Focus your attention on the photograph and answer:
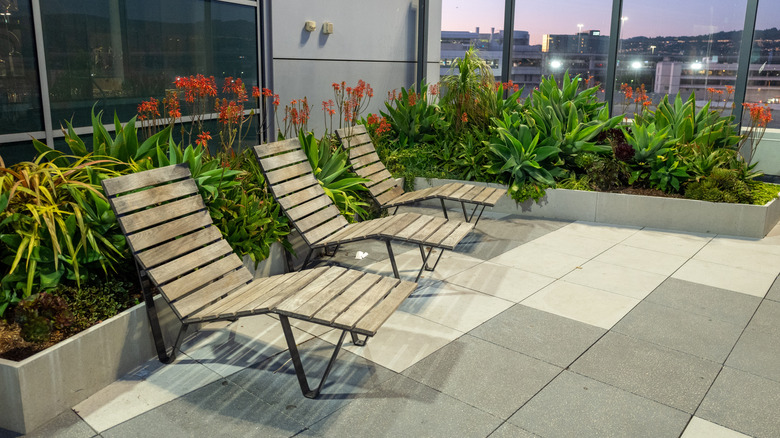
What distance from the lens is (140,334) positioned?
3234 millimetres

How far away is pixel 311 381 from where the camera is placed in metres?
3.12

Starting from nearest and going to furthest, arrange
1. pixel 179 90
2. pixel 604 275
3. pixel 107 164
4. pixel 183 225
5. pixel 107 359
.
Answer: pixel 107 359 → pixel 183 225 → pixel 107 164 → pixel 604 275 → pixel 179 90

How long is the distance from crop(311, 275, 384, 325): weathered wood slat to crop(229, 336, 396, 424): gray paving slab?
0.44 metres

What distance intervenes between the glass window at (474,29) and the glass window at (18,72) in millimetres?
5895

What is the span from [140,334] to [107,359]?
237 mm

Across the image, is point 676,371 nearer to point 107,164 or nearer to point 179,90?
point 107,164

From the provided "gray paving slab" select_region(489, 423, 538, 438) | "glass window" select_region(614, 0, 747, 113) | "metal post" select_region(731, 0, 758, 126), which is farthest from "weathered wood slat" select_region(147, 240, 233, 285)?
"metal post" select_region(731, 0, 758, 126)

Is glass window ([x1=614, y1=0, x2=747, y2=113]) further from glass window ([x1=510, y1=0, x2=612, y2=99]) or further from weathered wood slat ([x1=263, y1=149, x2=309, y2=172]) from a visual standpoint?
weathered wood slat ([x1=263, y1=149, x2=309, y2=172])

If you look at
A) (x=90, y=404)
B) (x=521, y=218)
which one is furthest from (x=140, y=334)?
(x=521, y=218)

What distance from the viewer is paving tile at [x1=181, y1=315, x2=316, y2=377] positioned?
332 cm

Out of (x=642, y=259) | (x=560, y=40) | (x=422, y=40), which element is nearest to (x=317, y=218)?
(x=642, y=259)

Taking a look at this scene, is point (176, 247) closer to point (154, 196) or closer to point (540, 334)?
point (154, 196)

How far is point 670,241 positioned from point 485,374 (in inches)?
136

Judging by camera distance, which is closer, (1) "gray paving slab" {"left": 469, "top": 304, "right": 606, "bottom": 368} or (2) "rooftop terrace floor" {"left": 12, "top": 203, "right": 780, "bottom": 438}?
(2) "rooftop terrace floor" {"left": 12, "top": 203, "right": 780, "bottom": 438}
